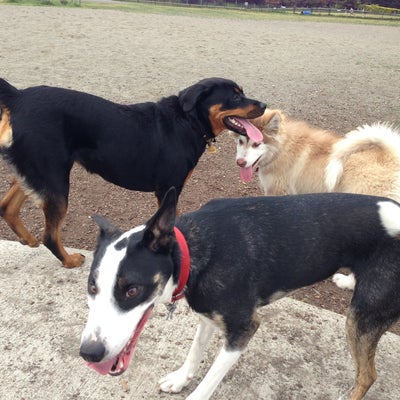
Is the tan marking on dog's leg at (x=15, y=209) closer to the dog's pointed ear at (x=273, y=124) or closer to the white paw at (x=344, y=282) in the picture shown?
the dog's pointed ear at (x=273, y=124)

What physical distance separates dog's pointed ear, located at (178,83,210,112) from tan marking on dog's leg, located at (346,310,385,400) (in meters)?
2.36

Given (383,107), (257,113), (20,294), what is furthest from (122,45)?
(20,294)

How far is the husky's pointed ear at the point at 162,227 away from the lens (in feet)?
7.33

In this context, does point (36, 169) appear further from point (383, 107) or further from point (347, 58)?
point (347, 58)

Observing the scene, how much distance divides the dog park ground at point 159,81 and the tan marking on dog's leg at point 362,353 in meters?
0.28

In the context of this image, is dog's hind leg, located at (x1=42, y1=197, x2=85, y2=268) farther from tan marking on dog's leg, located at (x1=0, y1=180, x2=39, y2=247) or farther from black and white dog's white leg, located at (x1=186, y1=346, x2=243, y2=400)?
black and white dog's white leg, located at (x1=186, y1=346, x2=243, y2=400)

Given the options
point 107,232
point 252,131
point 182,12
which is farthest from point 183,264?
point 182,12

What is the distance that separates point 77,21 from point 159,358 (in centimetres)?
2056

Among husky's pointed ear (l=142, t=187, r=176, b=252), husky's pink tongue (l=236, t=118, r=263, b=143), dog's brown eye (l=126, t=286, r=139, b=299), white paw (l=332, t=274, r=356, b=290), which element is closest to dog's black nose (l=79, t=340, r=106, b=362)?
dog's brown eye (l=126, t=286, r=139, b=299)

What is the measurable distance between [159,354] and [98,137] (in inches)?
72.8

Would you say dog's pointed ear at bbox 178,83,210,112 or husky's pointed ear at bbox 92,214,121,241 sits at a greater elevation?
dog's pointed ear at bbox 178,83,210,112

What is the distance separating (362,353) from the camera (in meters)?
2.67

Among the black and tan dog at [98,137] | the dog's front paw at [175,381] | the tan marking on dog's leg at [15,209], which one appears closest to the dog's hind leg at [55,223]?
the black and tan dog at [98,137]

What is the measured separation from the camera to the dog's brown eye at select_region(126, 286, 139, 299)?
7.11ft
